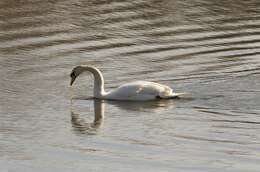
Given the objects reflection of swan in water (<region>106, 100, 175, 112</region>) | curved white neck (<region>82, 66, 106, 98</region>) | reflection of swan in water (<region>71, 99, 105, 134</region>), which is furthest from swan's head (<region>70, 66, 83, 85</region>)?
reflection of swan in water (<region>71, 99, 105, 134</region>)

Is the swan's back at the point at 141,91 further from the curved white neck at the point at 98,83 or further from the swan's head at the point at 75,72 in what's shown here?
the swan's head at the point at 75,72

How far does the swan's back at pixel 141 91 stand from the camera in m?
17.8

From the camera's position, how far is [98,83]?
18469 mm

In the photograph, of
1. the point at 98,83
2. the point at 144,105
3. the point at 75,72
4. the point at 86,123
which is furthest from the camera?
the point at 75,72

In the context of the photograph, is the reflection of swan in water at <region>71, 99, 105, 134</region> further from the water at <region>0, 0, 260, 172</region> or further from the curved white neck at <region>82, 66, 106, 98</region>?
the curved white neck at <region>82, 66, 106, 98</region>

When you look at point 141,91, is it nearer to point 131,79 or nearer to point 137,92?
point 137,92

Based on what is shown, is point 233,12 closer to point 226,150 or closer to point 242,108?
point 242,108

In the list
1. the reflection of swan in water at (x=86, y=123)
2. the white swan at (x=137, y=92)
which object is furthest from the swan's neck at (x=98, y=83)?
the reflection of swan in water at (x=86, y=123)

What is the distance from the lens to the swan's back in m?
17.8

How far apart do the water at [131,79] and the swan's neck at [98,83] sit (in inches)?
11.5

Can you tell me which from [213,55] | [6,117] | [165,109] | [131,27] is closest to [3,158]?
[6,117]

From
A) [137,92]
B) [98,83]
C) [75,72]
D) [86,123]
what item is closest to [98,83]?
[98,83]

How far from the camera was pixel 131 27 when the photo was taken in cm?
2292

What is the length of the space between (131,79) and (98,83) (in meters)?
0.80
